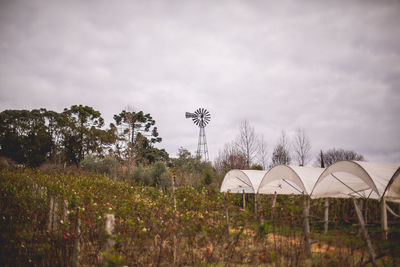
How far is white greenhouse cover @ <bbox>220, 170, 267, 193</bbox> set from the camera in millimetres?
11203

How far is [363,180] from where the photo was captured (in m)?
6.28

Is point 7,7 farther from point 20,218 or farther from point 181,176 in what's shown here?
point 181,176

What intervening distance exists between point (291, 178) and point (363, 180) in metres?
3.03

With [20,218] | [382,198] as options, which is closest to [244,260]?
[382,198]

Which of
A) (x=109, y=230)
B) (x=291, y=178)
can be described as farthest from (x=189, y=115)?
(x=109, y=230)

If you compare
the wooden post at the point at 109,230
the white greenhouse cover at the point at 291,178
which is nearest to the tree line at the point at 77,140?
the white greenhouse cover at the point at 291,178

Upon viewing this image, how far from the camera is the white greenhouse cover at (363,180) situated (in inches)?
230

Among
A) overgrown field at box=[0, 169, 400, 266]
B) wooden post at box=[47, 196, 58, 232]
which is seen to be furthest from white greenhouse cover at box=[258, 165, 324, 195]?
wooden post at box=[47, 196, 58, 232]

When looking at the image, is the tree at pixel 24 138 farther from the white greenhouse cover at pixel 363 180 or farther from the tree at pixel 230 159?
the white greenhouse cover at pixel 363 180

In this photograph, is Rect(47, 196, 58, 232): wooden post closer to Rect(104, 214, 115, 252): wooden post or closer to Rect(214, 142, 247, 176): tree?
Rect(104, 214, 115, 252): wooden post

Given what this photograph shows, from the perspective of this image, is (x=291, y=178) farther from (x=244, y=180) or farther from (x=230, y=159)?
(x=230, y=159)

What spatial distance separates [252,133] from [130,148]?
11612 millimetres

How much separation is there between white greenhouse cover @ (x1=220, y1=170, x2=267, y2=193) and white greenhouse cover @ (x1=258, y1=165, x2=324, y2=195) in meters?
0.67

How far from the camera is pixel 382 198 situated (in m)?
5.64
